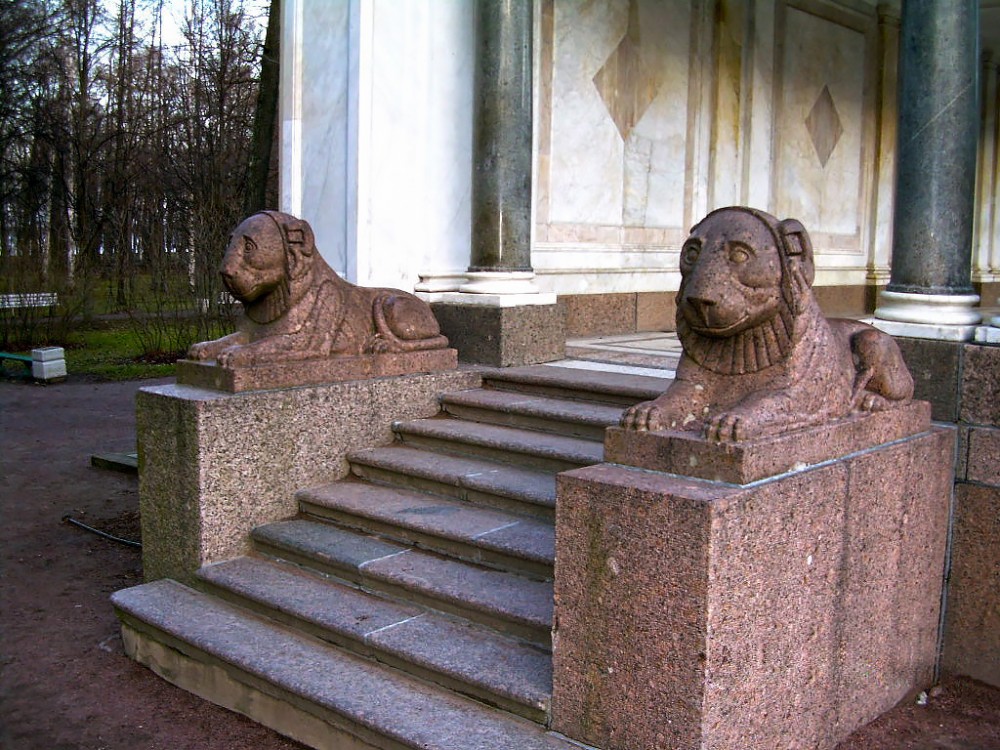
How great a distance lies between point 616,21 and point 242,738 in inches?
272

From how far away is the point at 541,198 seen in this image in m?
8.66

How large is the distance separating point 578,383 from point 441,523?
1490 mm

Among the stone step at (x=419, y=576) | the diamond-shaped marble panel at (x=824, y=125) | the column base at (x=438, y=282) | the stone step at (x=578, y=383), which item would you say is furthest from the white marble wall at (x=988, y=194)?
the stone step at (x=419, y=576)

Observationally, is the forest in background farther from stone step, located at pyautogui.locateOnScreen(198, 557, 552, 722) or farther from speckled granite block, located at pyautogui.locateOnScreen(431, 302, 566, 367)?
stone step, located at pyautogui.locateOnScreen(198, 557, 552, 722)

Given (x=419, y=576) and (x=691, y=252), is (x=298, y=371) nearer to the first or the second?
(x=419, y=576)

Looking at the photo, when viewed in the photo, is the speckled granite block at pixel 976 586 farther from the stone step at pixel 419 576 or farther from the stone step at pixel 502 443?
the stone step at pixel 419 576

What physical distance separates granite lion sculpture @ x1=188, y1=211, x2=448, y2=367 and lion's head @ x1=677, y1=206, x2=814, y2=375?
8.46ft

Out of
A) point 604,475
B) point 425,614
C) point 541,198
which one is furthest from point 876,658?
point 541,198

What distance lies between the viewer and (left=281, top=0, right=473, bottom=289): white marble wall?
7.25 metres

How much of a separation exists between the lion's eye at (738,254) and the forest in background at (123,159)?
12.6m

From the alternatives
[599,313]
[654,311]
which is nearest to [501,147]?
[599,313]

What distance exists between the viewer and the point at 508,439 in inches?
229

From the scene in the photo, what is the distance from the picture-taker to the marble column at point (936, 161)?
5273mm

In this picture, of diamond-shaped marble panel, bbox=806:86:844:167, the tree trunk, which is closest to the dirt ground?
the tree trunk
